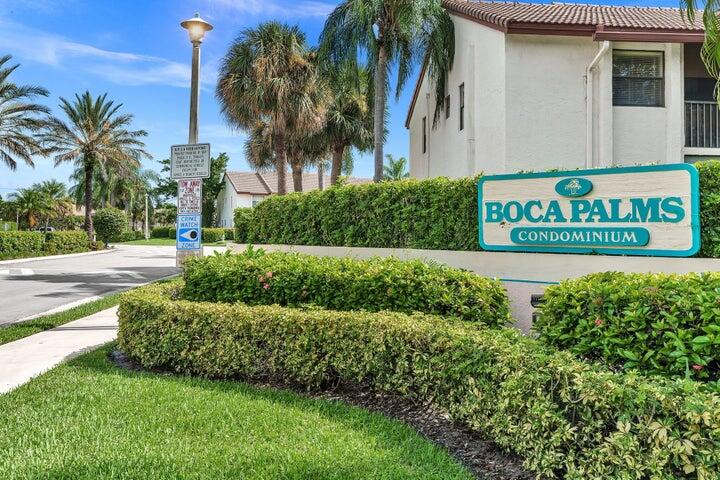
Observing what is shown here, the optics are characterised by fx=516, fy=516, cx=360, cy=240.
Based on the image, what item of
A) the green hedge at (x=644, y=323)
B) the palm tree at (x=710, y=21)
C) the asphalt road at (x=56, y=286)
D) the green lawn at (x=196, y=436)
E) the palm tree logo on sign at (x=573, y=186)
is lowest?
the green lawn at (x=196, y=436)

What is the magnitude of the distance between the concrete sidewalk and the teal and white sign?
18.5 feet

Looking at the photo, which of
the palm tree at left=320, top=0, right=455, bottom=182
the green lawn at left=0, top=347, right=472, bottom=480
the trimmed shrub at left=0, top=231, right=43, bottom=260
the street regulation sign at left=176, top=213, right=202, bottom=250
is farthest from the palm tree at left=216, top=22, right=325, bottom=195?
the green lawn at left=0, top=347, right=472, bottom=480

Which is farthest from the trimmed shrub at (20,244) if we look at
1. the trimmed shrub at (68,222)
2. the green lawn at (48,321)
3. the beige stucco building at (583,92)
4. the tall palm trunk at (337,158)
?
the trimmed shrub at (68,222)

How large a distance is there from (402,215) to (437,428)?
13.9 ft

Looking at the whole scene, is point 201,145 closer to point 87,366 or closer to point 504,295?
point 87,366

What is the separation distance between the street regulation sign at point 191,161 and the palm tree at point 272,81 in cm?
1357

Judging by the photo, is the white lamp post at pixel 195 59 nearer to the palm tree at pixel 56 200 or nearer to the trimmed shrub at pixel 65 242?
the trimmed shrub at pixel 65 242

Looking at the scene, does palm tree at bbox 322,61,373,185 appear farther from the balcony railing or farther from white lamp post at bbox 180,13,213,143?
white lamp post at bbox 180,13,213,143

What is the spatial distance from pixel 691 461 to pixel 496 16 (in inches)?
455

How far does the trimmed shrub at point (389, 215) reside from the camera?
725 cm

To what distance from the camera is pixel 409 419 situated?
4.19 metres

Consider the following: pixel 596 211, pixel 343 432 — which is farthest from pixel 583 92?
pixel 343 432

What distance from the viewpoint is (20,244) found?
29.9m

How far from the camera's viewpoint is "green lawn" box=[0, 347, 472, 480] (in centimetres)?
319
